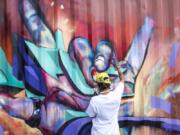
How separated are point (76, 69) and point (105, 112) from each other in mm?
817

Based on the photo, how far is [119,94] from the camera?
4.62 meters

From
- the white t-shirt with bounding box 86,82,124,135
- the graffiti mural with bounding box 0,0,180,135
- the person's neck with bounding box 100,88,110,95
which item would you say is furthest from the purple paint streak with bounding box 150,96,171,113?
the person's neck with bounding box 100,88,110,95

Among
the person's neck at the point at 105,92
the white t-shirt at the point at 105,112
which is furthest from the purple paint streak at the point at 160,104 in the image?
the person's neck at the point at 105,92

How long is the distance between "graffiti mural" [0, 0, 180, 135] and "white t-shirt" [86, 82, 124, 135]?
1.67 ft

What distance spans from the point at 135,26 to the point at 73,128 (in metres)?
1.49

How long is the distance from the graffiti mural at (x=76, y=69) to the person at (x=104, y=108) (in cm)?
51

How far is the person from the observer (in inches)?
174

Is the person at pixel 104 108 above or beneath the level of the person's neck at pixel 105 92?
beneath

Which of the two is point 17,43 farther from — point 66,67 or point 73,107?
point 73,107

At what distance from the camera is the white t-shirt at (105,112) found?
175 inches

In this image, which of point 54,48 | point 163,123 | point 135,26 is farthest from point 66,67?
point 163,123

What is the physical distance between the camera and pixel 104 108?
4.44 metres

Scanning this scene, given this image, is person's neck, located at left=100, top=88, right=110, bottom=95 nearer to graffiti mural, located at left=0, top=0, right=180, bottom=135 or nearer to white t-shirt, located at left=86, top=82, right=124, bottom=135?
white t-shirt, located at left=86, top=82, right=124, bottom=135

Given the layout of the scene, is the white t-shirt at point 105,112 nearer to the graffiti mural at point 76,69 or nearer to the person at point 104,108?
the person at point 104,108
